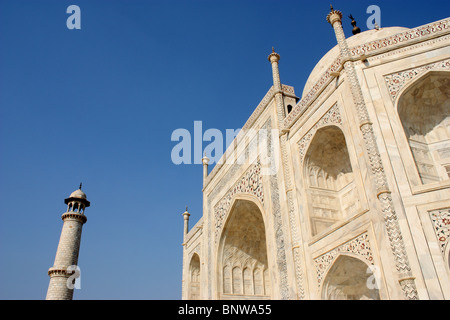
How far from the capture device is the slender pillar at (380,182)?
5.26 meters

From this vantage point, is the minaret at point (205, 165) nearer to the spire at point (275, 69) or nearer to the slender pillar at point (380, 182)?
the spire at point (275, 69)

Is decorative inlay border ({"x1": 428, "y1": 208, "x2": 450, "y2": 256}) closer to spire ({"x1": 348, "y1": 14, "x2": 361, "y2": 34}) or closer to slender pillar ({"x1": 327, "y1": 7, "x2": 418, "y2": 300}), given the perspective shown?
slender pillar ({"x1": 327, "y1": 7, "x2": 418, "y2": 300})

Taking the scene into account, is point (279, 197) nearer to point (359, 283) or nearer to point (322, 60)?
point (359, 283)

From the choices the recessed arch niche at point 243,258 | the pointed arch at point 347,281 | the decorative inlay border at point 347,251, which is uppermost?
the recessed arch niche at point 243,258

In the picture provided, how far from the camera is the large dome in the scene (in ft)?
33.6

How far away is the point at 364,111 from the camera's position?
22.1 feet

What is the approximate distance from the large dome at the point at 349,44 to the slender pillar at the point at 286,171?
0.81 metres

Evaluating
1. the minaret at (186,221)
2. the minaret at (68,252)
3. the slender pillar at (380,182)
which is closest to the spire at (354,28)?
the slender pillar at (380,182)

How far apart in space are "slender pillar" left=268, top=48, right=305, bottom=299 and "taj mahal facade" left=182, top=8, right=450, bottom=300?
3 cm

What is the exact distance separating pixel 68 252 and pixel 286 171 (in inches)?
505

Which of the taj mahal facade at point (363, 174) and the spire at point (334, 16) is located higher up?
the spire at point (334, 16)

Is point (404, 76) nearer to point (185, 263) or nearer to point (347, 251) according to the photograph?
point (347, 251)

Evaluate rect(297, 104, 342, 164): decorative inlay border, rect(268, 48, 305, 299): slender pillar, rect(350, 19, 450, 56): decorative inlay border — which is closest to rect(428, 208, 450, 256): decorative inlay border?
rect(297, 104, 342, 164): decorative inlay border
